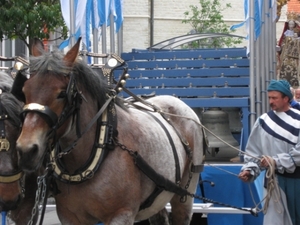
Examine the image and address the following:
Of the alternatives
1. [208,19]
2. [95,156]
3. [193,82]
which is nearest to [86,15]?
[193,82]

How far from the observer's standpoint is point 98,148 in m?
5.48

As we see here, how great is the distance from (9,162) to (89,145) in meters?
Answer: 0.76

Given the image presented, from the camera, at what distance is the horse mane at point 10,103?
5.95m

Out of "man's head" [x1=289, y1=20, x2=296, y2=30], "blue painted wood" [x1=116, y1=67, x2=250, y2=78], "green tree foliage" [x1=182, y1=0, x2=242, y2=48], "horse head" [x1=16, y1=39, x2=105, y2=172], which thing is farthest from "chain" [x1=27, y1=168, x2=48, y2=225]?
"green tree foliage" [x1=182, y1=0, x2=242, y2=48]

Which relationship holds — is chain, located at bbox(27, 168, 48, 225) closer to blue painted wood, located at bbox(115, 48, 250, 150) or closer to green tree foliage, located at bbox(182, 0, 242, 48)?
blue painted wood, located at bbox(115, 48, 250, 150)

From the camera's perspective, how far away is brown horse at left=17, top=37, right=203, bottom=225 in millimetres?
5090

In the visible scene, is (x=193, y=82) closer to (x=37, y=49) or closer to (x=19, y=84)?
(x=37, y=49)

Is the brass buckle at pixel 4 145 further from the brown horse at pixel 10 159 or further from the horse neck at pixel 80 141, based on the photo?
the horse neck at pixel 80 141

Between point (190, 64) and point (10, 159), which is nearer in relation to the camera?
point (10, 159)

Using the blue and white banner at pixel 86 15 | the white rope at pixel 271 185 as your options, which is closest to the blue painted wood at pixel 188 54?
the blue and white banner at pixel 86 15

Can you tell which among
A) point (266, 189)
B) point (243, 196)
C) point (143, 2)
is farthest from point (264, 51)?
point (143, 2)

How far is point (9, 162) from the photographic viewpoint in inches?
232

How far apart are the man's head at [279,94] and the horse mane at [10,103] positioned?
2.10m

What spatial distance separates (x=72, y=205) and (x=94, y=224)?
28 cm
